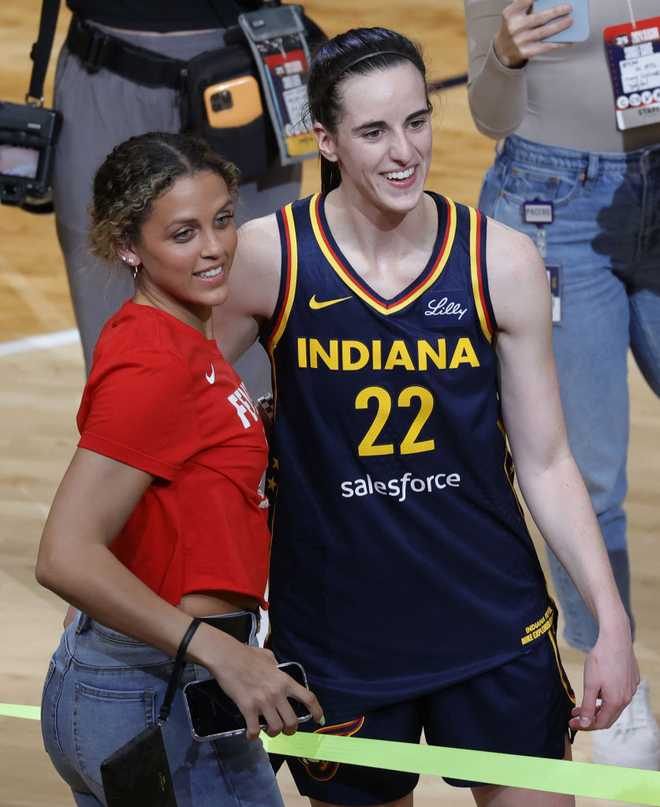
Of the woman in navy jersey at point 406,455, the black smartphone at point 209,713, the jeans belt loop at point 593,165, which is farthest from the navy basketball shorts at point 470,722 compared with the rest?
the jeans belt loop at point 593,165

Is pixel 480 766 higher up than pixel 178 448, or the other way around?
pixel 178 448

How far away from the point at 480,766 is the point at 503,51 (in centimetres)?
138

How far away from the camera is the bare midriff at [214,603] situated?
7.82 feet

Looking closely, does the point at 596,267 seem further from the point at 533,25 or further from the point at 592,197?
the point at 533,25

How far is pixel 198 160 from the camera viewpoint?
2.44 meters

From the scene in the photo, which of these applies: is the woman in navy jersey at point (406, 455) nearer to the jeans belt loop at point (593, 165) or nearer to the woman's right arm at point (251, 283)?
the woman's right arm at point (251, 283)

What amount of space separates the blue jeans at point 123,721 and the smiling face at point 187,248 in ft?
1.57

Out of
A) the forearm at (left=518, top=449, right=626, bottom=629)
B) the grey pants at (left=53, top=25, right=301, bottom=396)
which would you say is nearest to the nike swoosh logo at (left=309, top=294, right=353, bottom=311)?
the forearm at (left=518, top=449, right=626, bottom=629)

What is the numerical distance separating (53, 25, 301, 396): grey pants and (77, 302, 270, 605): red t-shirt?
5.05 feet

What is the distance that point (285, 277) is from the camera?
2.65m

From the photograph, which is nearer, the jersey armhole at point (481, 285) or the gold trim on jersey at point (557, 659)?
the jersey armhole at point (481, 285)

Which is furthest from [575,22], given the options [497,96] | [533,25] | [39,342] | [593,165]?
[39,342]

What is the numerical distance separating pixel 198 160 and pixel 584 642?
6.02ft

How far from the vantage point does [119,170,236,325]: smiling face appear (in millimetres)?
2404
